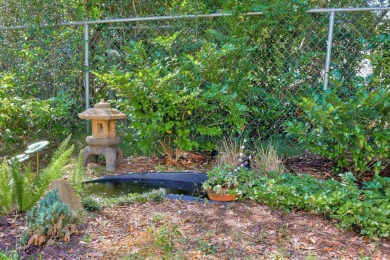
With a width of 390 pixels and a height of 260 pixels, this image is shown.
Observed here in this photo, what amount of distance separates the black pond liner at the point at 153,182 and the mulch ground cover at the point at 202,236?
2.02 feet

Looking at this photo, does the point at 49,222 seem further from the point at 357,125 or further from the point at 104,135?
the point at 357,125

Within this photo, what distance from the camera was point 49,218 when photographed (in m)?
2.24

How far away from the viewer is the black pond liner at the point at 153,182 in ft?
11.6

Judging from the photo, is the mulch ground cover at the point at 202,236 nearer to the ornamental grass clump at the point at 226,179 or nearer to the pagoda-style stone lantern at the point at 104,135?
the ornamental grass clump at the point at 226,179

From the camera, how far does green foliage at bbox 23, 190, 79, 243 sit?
2.25 metres

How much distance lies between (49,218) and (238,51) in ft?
10.3

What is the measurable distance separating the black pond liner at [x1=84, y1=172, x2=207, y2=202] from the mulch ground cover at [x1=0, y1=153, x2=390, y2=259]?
2.02 feet

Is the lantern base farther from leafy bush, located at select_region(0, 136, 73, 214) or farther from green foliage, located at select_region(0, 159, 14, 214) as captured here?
green foliage, located at select_region(0, 159, 14, 214)

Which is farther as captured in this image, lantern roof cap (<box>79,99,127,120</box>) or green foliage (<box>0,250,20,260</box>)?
lantern roof cap (<box>79,99,127,120</box>)

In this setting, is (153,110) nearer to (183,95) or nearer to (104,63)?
(183,95)

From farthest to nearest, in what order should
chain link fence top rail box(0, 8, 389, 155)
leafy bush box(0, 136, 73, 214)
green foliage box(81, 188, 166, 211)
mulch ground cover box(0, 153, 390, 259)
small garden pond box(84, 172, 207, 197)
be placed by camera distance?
chain link fence top rail box(0, 8, 389, 155), small garden pond box(84, 172, 207, 197), green foliage box(81, 188, 166, 211), leafy bush box(0, 136, 73, 214), mulch ground cover box(0, 153, 390, 259)

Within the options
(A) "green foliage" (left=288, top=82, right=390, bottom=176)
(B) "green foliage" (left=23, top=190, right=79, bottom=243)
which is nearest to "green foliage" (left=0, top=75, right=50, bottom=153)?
(B) "green foliage" (left=23, top=190, right=79, bottom=243)

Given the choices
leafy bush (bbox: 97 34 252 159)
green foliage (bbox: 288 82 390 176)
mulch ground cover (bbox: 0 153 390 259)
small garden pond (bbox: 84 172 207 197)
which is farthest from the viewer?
leafy bush (bbox: 97 34 252 159)

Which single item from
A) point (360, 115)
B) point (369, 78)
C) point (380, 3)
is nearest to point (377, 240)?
point (360, 115)
